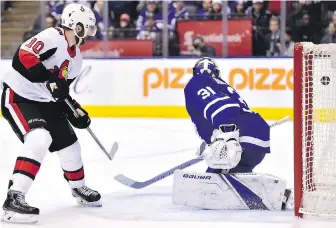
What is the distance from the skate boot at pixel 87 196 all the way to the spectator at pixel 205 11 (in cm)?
455

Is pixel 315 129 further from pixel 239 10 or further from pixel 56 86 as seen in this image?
pixel 239 10

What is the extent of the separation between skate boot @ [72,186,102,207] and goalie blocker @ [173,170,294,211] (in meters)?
0.37

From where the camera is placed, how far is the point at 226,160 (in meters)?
3.12

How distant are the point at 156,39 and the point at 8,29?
5.57 feet

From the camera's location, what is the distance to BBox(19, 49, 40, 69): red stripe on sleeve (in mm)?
3096

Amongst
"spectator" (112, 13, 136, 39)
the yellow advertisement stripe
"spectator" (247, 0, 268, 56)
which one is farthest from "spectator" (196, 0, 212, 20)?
the yellow advertisement stripe

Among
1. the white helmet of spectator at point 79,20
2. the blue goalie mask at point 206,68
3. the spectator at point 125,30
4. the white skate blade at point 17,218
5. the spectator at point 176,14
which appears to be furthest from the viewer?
the spectator at point 125,30

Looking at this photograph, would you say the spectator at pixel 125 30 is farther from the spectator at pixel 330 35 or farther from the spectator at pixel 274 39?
the spectator at pixel 330 35

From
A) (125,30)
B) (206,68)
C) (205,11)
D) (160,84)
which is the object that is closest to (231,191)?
(206,68)

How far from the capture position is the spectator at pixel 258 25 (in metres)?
7.60

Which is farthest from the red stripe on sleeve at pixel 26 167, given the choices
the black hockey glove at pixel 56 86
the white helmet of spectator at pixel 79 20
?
the white helmet of spectator at pixel 79 20

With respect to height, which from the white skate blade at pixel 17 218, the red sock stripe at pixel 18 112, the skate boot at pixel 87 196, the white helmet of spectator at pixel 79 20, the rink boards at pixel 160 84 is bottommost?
the rink boards at pixel 160 84

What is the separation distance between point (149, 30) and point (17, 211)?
5.08 meters

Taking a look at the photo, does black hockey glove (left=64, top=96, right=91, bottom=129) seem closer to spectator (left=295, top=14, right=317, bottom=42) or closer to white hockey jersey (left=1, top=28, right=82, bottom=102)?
white hockey jersey (left=1, top=28, right=82, bottom=102)
